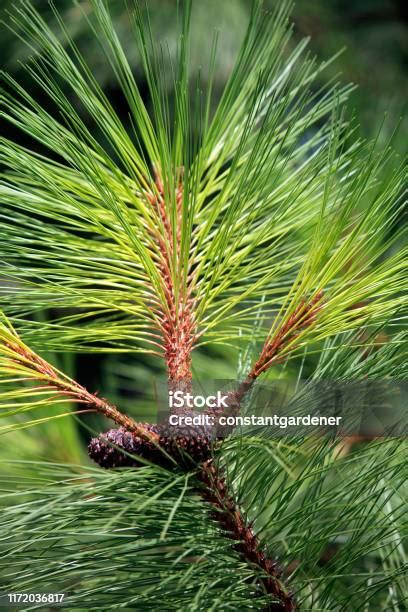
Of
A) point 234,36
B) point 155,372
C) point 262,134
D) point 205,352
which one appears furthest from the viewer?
point 234,36

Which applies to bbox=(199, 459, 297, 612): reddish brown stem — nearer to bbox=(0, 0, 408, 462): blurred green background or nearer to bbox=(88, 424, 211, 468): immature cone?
bbox=(88, 424, 211, 468): immature cone

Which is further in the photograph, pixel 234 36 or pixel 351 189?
pixel 234 36

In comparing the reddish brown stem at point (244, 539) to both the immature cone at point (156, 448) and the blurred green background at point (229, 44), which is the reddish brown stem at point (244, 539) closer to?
the immature cone at point (156, 448)

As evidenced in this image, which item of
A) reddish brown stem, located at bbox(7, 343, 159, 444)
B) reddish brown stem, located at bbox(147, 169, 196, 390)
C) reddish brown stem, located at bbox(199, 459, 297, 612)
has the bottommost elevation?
reddish brown stem, located at bbox(199, 459, 297, 612)

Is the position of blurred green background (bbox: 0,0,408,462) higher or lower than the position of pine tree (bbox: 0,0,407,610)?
higher

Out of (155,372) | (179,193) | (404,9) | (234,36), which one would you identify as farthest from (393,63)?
(179,193)

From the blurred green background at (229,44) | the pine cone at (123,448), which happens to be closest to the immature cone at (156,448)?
the pine cone at (123,448)

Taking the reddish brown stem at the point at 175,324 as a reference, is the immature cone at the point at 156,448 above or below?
below

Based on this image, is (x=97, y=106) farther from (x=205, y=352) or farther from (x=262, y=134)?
(x=205, y=352)

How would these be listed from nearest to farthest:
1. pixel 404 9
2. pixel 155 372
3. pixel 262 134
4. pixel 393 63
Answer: pixel 262 134
pixel 155 372
pixel 393 63
pixel 404 9

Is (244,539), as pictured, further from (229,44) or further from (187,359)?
(229,44)

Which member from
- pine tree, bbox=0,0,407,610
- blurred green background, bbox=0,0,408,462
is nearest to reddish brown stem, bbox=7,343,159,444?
pine tree, bbox=0,0,407,610
